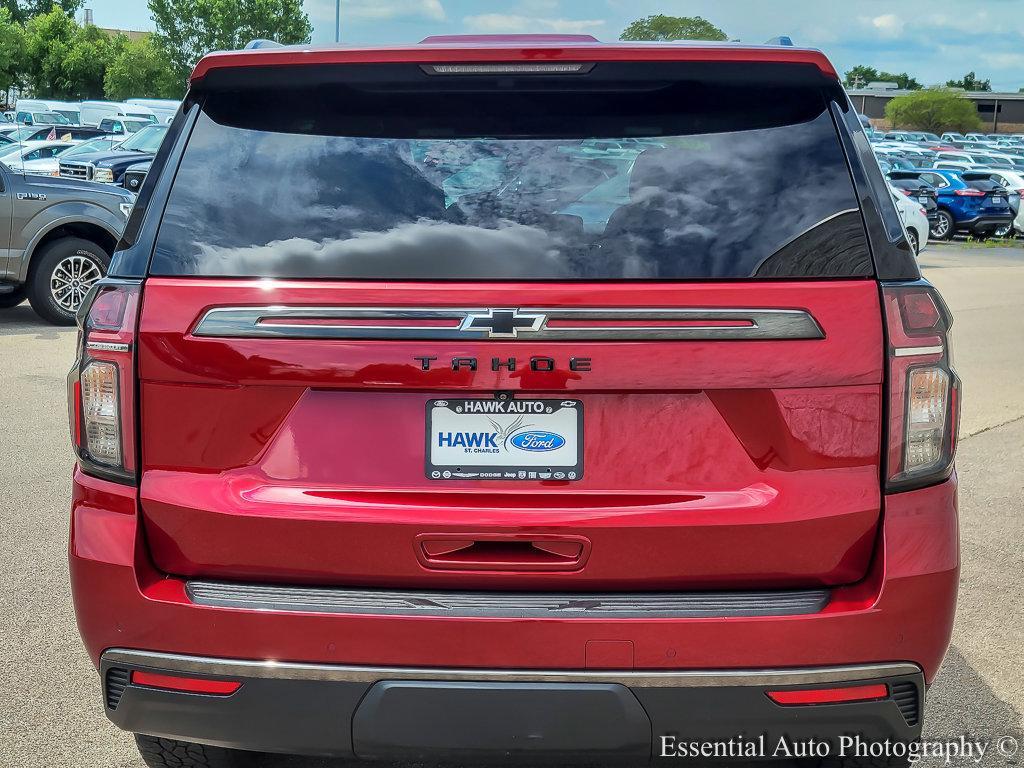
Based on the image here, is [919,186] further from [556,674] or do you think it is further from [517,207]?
[556,674]

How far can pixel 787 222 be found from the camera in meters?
2.56

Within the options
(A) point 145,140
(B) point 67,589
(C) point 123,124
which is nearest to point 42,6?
(C) point 123,124

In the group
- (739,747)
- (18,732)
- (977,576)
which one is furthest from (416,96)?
(977,576)

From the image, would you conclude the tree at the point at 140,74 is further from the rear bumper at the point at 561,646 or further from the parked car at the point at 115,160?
the rear bumper at the point at 561,646

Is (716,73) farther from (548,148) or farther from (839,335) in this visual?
(839,335)

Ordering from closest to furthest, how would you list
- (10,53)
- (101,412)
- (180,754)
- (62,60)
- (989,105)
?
(101,412)
(180,754)
(10,53)
(62,60)
(989,105)

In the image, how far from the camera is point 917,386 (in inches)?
101

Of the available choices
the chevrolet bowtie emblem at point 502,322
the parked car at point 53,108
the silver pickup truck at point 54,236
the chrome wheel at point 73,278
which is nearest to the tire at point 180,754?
the chevrolet bowtie emblem at point 502,322

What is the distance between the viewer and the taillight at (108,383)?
260 cm

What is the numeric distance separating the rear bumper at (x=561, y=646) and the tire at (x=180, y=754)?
49 centimetres

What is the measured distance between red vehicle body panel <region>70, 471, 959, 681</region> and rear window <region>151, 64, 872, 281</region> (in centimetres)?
61

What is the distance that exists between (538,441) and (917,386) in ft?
2.71

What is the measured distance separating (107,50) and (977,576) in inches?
4147

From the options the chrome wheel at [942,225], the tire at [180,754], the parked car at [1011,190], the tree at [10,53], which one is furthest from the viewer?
the tree at [10,53]
